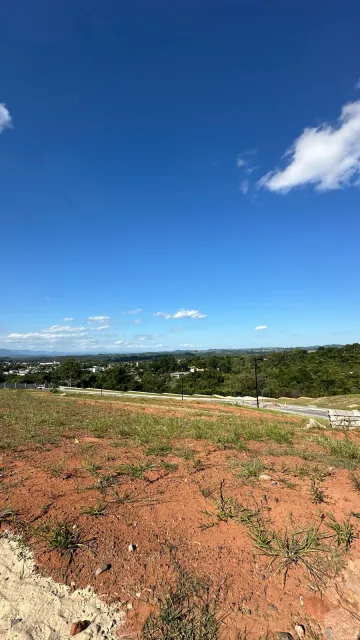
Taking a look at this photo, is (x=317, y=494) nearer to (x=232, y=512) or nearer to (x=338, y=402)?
(x=232, y=512)

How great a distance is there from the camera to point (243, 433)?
9.62 meters

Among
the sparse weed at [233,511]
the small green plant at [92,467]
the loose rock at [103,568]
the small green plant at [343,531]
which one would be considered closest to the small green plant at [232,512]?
the sparse weed at [233,511]

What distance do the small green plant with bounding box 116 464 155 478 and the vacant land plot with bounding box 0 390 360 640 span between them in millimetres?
28

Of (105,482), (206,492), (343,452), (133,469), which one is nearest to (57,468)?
(105,482)

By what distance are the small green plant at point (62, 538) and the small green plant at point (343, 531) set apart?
2.92 metres

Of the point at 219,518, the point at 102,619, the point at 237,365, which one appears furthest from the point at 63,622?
the point at 237,365

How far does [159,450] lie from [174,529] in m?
3.34

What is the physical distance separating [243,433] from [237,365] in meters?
73.8

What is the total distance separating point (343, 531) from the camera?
366 cm

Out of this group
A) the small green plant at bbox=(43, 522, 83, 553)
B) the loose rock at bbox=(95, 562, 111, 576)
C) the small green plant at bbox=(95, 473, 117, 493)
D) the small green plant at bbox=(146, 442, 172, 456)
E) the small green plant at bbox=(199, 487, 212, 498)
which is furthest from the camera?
the small green plant at bbox=(146, 442, 172, 456)

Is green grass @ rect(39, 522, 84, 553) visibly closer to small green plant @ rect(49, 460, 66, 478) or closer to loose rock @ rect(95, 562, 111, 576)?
loose rock @ rect(95, 562, 111, 576)

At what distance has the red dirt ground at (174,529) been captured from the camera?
2832 millimetres

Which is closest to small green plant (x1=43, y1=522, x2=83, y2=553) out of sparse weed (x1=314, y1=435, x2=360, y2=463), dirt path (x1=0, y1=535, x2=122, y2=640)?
dirt path (x1=0, y1=535, x2=122, y2=640)

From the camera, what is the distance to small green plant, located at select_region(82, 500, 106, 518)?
13.7 ft
